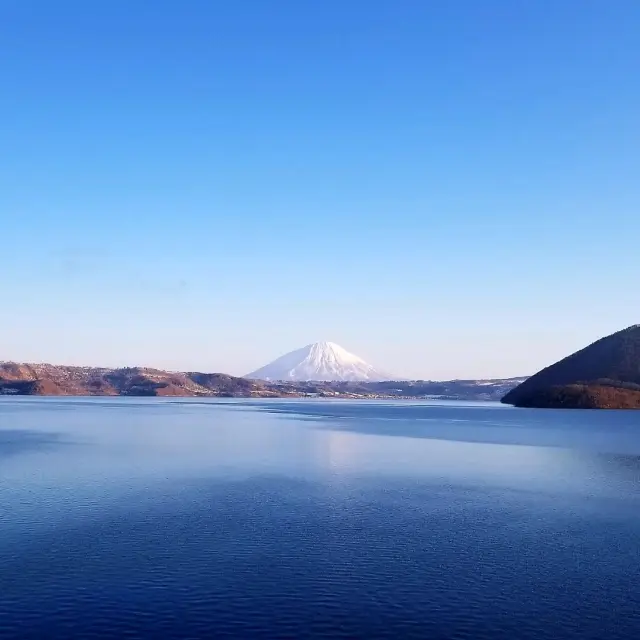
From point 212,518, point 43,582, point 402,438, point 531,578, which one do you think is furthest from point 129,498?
point 402,438

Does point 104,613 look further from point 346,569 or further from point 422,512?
point 422,512

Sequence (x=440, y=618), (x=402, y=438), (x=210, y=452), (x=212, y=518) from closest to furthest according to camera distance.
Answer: (x=440, y=618) < (x=212, y=518) < (x=210, y=452) < (x=402, y=438)

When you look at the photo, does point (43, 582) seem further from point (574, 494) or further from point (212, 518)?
point (574, 494)

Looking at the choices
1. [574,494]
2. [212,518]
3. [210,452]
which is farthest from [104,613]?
[210,452]

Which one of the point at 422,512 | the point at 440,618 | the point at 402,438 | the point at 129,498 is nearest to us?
the point at 440,618

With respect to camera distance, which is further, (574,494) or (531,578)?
(574,494)

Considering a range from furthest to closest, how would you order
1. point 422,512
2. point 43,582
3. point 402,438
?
point 402,438 < point 422,512 < point 43,582
